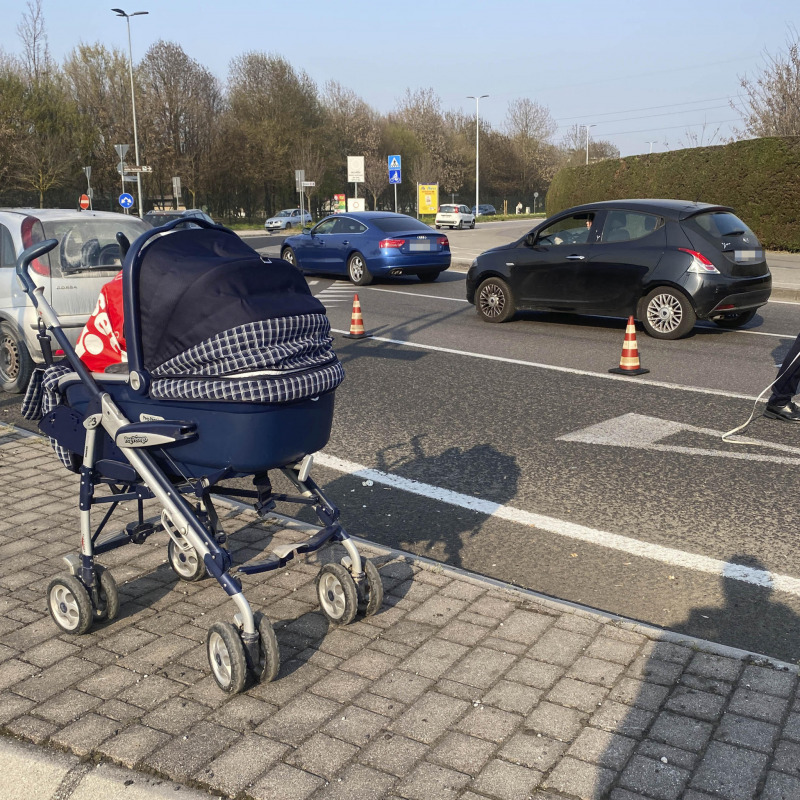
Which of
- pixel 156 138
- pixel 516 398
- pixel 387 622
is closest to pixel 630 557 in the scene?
pixel 387 622

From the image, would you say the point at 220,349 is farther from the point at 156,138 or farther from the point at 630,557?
the point at 156,138

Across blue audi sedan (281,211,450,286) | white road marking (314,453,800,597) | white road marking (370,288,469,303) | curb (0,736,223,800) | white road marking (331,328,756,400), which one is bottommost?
white road marking (314,453,800,597)

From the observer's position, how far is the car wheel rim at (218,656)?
346 cm

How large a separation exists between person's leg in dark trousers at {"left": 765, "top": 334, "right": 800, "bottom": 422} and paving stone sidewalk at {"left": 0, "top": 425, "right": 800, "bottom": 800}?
4278 millimetres

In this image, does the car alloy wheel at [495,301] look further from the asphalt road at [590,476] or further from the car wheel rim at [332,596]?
the car wheel rim at [332,596]

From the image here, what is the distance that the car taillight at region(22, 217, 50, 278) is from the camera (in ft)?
27.3

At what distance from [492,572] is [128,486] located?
1.83 meters

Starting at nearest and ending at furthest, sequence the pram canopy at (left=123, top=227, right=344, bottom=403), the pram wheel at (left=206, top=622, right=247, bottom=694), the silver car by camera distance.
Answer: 1. the pram wheel at (left=206, top=622, right=247, bottom=694)
2. the pram canopy at (left=123, top=227, right=344, bottom=403)
3. the silver car

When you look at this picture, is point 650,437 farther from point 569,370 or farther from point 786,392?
point 569,370

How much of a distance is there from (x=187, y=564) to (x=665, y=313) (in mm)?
8861

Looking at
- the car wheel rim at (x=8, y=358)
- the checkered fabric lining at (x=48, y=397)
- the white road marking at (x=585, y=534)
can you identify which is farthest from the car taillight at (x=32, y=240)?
the checkered fabric lining at (x=48, y=397)

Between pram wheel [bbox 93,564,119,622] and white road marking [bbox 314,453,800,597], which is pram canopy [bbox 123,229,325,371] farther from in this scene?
white road marking [bbox 314,453,800,597]

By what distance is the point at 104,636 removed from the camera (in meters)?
3.97

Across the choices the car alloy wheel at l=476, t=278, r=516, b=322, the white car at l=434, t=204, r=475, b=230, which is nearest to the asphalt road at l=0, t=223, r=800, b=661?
the car alloy wheel at l=476, t=278, r=516, b=322
